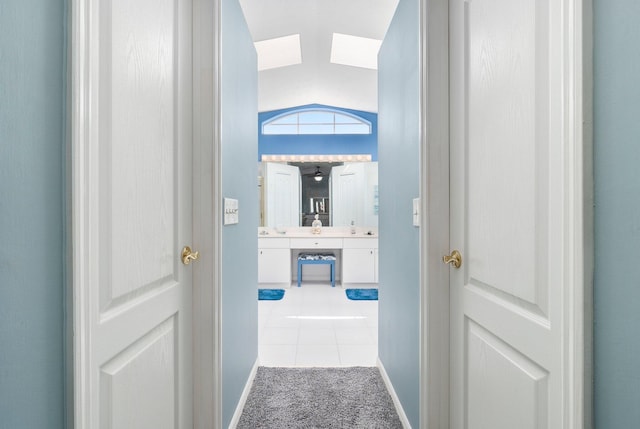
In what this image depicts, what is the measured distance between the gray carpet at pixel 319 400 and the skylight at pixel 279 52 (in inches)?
119

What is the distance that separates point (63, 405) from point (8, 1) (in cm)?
70

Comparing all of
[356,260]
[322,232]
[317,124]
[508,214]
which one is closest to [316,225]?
[322,232]

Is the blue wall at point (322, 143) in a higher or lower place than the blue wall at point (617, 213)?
higher

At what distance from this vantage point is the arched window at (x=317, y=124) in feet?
17.4

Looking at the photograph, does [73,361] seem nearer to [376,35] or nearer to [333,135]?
[376,35]

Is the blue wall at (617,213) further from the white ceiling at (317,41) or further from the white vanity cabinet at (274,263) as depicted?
the white vanity cabinet at (274,263)

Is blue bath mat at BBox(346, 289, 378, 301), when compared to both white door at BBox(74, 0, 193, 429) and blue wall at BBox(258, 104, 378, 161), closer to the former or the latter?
blue wall at BBox(258, 104, 378, 161)

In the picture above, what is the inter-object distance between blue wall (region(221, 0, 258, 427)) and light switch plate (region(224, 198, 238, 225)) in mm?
30

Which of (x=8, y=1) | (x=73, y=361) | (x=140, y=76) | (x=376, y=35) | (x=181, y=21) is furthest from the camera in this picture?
(x=376, y=35)

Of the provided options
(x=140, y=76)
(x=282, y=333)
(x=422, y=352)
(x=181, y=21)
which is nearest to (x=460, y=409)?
(x=422, y=352)

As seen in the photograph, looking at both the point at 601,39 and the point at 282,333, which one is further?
the point at 282,333

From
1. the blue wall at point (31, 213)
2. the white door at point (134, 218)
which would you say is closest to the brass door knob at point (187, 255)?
the white door at point (134, 218)

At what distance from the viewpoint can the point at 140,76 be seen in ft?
3.12

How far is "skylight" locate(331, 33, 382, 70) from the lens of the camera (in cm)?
350
